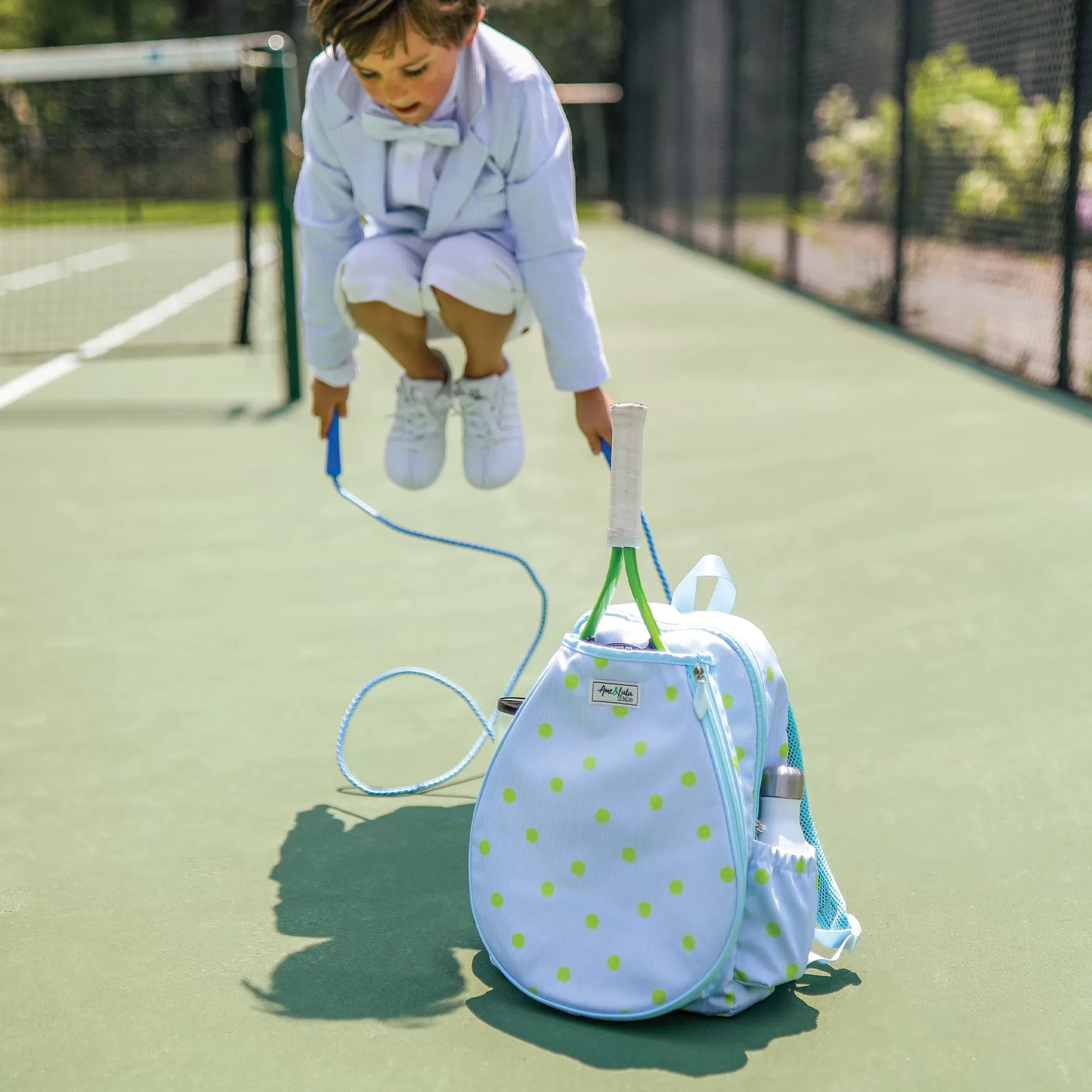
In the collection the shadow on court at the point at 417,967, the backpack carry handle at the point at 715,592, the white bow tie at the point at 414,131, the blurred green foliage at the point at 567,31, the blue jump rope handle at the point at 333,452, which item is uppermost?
the blurred green foliage at the point at 567,31

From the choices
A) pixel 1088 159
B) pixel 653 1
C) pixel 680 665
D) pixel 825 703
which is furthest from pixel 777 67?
pixel 680 665

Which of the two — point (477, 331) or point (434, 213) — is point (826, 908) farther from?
point (434, 213)

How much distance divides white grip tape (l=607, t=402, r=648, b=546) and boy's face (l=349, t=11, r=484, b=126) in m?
0.68

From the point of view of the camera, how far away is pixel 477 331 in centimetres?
236

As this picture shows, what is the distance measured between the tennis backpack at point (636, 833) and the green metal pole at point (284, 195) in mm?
4151

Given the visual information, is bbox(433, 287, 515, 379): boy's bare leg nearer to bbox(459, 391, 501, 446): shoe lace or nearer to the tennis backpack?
bbox(459, 391, 501, 446): shoe lace

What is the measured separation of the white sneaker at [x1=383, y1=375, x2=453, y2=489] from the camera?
96.7 inches

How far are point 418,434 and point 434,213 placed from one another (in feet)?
1.24

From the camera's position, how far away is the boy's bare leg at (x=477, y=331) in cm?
229

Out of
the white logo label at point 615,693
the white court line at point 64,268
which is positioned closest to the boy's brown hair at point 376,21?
the white logo label at point 615,693

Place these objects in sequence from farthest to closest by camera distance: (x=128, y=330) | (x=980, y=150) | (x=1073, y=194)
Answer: (x=128, y=330)
(x=980, y=150)
(x=1073, y=194)

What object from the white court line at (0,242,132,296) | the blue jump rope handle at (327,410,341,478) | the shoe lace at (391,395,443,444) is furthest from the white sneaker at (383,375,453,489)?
the white court line at (0,242,132,296)

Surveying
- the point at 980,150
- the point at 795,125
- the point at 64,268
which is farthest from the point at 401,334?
the point at 64,268

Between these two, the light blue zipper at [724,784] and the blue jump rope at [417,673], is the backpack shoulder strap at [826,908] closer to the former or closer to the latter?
the light blue zipper at [724,784]
